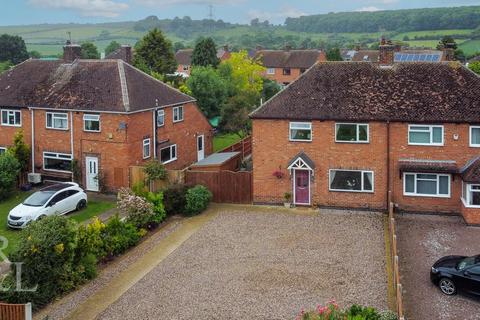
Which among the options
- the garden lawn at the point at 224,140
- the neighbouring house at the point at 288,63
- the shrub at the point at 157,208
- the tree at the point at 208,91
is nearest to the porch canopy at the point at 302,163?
the shrub at the point at 157,208

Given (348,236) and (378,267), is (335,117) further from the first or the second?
(378,267)

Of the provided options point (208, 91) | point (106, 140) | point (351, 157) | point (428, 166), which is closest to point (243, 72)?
point (208, 91)

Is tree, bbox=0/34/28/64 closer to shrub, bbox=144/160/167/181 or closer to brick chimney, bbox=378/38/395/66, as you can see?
shrub, bbox=144/160/167/181

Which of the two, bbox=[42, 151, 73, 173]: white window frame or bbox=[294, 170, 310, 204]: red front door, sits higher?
bbox=[42, 151, 73, 173]: white window frame

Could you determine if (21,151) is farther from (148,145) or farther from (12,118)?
(148,145)

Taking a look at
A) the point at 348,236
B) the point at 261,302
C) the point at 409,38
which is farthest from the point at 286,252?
the point at 409,38

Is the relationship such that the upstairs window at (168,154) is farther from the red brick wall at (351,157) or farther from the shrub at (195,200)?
the red brick wall at (351,157)

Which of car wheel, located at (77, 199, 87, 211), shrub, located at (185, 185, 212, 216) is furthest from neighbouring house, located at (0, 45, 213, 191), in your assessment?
shrub, located at (185, 185, 212, 216)
